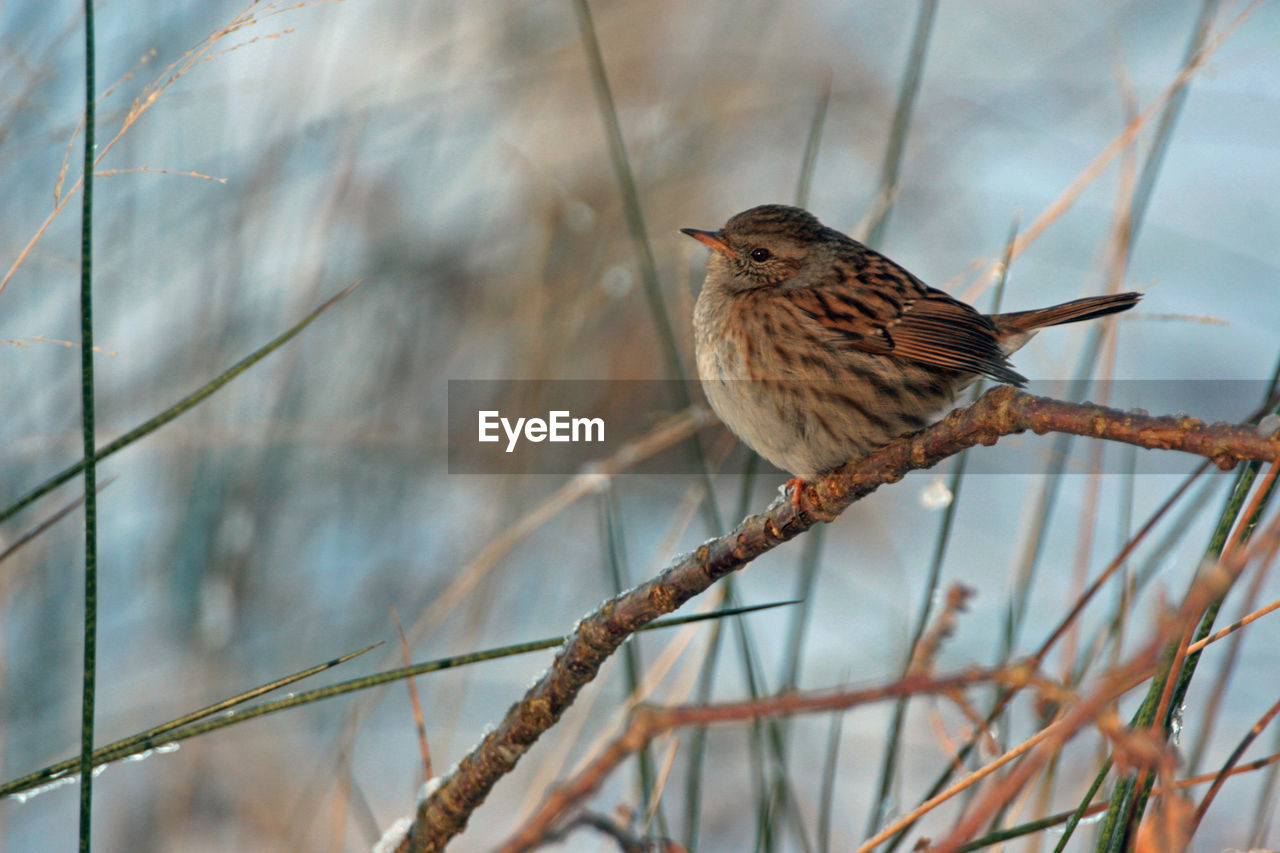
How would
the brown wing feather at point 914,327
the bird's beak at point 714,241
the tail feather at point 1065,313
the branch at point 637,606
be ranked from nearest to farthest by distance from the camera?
the branch at point 637,606 < the tail feather at point 1065,313 < the brown wing feather at point 914,327 < the bird's beak at point 714,241

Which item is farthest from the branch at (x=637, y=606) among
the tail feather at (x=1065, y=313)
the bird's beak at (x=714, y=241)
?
the bird's beak at (x=714, y=241)

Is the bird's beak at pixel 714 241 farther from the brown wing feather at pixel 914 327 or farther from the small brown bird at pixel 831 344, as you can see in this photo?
the brown wing feather at pixel 914 327

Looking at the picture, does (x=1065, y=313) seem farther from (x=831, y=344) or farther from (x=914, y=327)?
(x=831, y=344)

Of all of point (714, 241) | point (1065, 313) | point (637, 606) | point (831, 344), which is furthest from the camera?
point (714, 241)

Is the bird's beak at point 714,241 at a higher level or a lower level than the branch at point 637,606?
higher

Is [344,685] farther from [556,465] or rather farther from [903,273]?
[556,465]

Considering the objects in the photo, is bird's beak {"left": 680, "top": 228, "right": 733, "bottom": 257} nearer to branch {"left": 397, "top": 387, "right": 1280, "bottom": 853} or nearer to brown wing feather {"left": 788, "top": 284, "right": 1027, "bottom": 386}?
brown wing feather {"left": 788, "top": 284, "right": 1027, "bottom": 386}

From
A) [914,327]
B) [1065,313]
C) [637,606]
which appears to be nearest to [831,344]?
[914,327]
